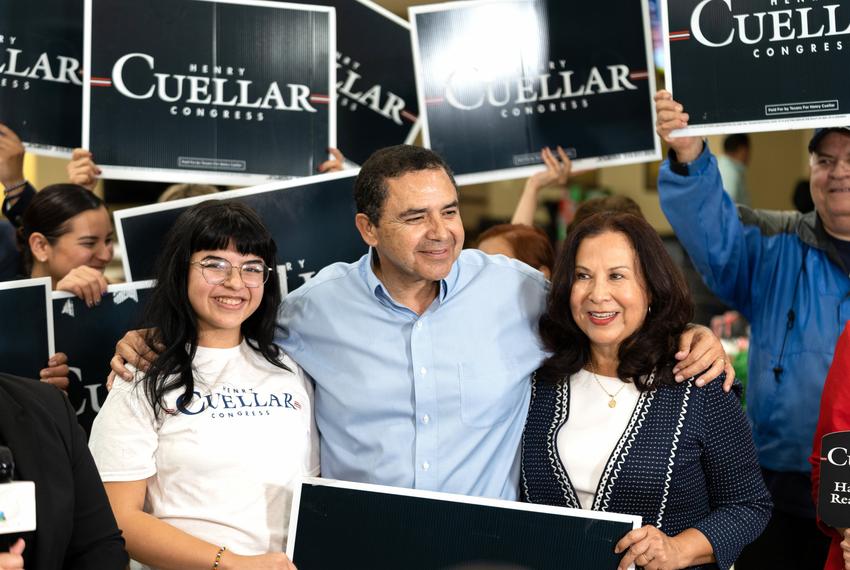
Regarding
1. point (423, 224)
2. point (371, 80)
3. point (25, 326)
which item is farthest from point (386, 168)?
point (371, 80)

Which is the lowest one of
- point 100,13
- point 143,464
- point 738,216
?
point 143,464

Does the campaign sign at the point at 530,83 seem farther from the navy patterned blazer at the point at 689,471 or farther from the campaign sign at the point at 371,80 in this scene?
the navy patterned blazer at the point at 689,471

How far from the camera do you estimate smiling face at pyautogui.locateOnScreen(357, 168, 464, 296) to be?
233 centimetres

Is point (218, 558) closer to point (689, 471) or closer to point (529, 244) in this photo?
point (689, 471)

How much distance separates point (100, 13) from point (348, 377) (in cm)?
144

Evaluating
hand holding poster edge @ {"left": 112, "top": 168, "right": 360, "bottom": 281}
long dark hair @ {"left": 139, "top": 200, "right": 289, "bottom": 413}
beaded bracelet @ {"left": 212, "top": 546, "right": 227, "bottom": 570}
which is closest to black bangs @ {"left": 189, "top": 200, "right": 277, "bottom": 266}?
long dark hair @ {"left": 139, "top": 200, "right": 289, "bottom": 413}

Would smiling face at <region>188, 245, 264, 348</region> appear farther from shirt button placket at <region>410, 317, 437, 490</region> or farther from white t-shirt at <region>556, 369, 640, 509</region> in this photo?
white t-shirt at <region>556, 369, 640, 509</region>

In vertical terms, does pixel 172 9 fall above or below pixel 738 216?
above

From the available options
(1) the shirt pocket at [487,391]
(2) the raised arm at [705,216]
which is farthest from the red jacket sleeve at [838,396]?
(2) the raised arm at [705,216]

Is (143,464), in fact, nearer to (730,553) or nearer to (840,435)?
(730,553)

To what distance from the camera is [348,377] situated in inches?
93.4

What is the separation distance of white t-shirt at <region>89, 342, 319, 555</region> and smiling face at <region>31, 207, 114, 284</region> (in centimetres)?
102

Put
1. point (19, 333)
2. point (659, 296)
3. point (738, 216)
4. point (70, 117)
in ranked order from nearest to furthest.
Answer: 1. point (659, 296)
2. point (19, 333)
3. point (738, 216)
4. point (70, 117)

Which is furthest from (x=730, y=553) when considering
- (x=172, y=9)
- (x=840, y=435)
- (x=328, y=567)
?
(x=172, y=9)
